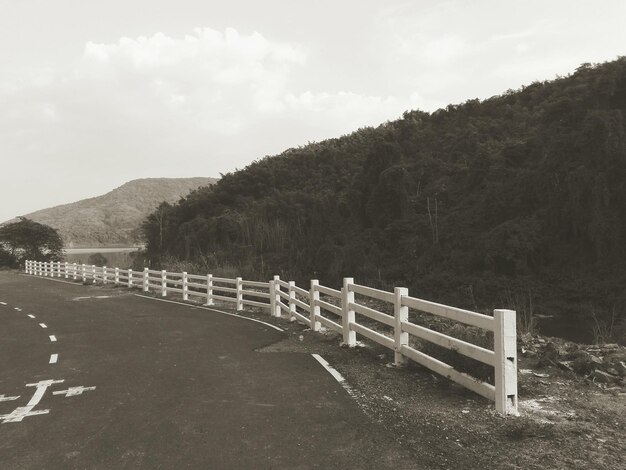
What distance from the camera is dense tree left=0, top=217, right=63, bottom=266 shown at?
5334cm

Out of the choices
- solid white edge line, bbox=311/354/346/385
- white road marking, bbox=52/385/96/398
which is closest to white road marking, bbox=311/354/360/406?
solid white edge line, bbox=311/354/346/385

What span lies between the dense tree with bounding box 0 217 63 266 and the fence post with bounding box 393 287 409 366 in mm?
53881

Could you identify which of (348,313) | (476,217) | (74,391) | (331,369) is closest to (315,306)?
(348,313)

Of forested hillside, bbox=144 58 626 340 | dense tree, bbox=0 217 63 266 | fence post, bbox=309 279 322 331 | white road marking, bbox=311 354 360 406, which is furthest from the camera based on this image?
dense tree, bbox=0 217 63 266

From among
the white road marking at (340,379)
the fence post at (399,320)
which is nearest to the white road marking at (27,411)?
the white road marking at (340,379)

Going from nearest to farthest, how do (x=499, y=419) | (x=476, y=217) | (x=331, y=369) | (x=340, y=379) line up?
(x=499, y=419)
(x=340, y=379)
(x=331, y=369)
(x=476, y=217)

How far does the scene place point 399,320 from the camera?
8.12m

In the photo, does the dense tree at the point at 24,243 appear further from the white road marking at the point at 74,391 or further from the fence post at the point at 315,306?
the white road marking at the point at 74,391

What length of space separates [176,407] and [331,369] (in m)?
2.73

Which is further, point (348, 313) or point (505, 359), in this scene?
point (348, 313)

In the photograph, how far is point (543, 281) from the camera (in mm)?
40781

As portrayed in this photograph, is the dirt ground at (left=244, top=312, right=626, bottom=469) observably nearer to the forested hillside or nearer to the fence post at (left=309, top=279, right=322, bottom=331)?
the fence post at (left=309, top=279, right=322, bottom=331)

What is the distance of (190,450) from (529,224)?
43434 millimetres

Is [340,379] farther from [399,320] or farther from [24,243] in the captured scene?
[24,243]
